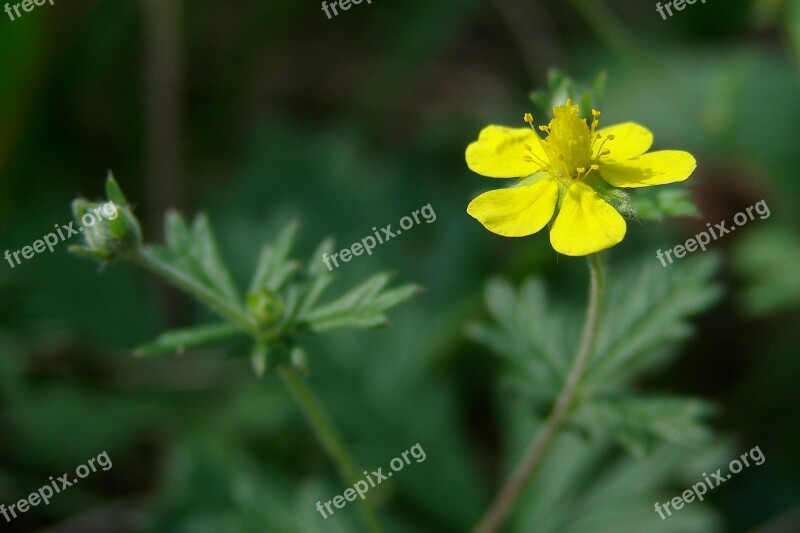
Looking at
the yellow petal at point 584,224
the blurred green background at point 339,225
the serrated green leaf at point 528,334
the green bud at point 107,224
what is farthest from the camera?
the blurred green background at point 339,225

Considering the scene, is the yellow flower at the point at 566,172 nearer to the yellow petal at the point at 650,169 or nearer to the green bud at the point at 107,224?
the yellow petal at the point at 650,169

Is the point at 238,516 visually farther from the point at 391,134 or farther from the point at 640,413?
the point at 391,134

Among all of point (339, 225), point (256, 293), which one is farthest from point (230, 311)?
point (339, 225)

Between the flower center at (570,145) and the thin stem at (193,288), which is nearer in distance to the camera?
the flower center at (570,145)

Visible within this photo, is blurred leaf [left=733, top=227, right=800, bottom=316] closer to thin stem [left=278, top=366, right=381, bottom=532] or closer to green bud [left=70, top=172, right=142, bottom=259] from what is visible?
thin stem [left=278, top=366, right=381, bottom=532]
